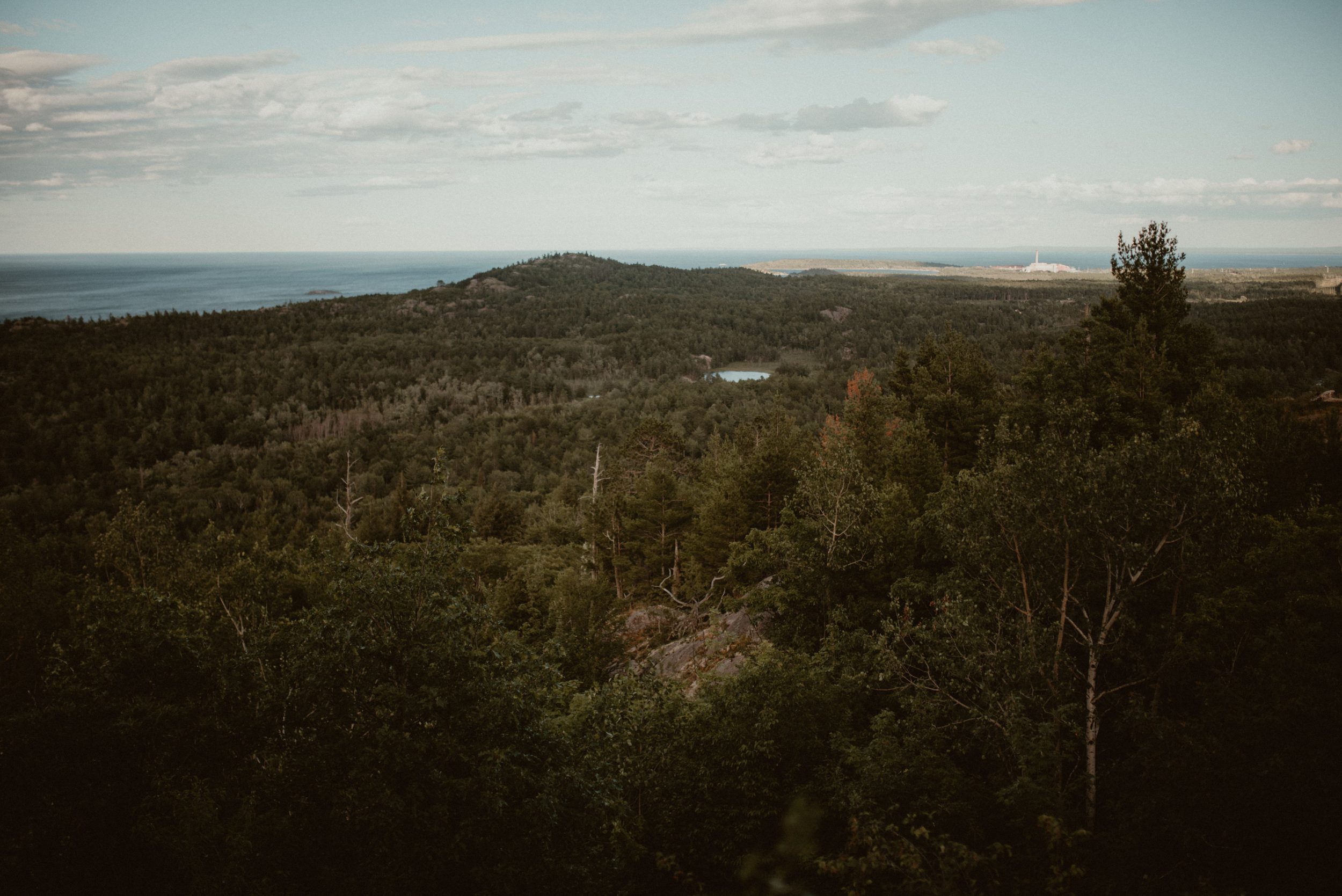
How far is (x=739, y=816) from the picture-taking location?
12039 millimetres

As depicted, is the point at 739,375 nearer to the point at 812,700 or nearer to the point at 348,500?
the point at 348,500

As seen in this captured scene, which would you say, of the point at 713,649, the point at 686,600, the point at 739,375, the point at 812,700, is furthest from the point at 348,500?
the point at 739,375

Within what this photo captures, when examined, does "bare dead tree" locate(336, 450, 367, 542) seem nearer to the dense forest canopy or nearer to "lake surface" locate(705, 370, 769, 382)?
the dense forest canopy

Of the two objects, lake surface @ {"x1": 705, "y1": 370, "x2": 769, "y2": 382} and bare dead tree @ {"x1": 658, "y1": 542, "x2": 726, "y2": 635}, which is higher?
lake surface @ {"x1": 705, "y1": 370, "x2": 769, "y2": 382}

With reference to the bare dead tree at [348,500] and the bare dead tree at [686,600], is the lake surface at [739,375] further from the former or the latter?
the bare dead tree at [686,600]

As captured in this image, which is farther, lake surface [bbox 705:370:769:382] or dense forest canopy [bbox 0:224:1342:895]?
lake surface [bbox 705:370:769:382]

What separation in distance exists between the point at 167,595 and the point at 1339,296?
441 ft

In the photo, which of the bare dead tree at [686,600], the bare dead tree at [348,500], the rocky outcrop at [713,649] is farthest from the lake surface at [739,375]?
the rocky outcrop at [713,649]

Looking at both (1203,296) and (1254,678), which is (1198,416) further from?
(1203,296)

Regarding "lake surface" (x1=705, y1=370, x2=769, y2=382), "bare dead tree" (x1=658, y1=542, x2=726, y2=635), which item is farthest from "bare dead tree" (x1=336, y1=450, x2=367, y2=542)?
"lake surface" (x1=705, y1=370, x2=769, y2=382)

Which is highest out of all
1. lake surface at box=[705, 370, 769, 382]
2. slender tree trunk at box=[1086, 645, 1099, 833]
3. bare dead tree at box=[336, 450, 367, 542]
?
lake surface at box=[705, 370, 769, 382]

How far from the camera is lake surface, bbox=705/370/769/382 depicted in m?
137

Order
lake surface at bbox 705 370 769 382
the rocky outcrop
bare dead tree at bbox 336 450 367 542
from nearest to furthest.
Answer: the rocky outcrop
bare dead tree at bbox 336 450 367 542
lake surface at bbox 705 370 769 382

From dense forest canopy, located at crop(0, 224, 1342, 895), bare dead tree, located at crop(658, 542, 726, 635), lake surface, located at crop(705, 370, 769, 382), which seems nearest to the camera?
dense forest canopy, located at crop(0, 224, 1342, 895)
